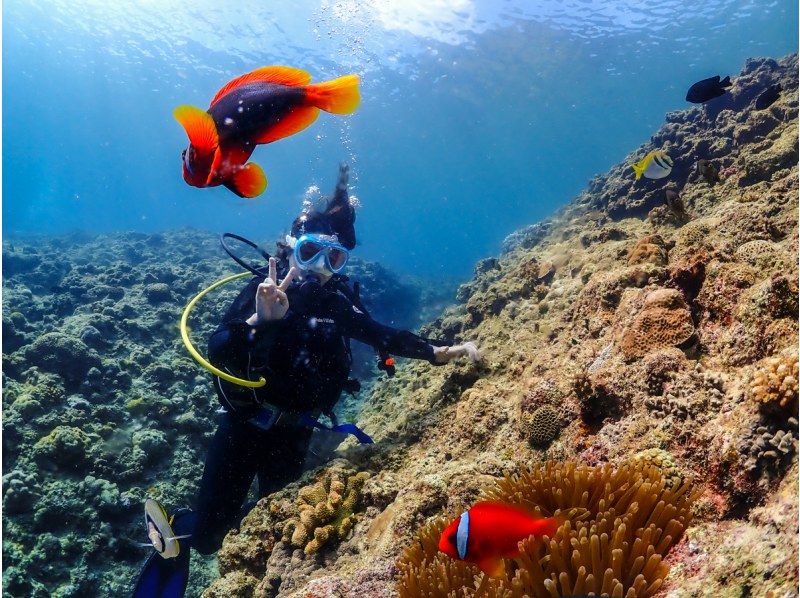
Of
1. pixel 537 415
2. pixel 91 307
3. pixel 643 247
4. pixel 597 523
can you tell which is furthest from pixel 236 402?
pixel 91 307

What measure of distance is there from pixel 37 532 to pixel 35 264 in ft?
39.9

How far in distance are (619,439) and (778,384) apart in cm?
103

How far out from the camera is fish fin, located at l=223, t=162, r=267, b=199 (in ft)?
5.37

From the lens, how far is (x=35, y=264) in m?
14.5

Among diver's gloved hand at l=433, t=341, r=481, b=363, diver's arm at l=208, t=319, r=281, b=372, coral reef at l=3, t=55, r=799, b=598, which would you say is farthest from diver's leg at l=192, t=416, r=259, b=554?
diver's gloved hand at l=433, t=341, r=481, b=363

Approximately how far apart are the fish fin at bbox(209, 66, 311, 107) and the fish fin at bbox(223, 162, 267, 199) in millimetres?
307

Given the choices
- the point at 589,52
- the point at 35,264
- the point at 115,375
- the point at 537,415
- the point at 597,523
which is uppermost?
the point at 589,52

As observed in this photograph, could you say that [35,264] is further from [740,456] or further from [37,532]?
[740,456]

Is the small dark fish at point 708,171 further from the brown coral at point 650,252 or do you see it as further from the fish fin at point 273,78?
the fish fin at point 273,78

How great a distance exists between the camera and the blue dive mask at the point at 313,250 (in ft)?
16.1

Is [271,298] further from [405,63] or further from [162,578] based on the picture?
[405,63]

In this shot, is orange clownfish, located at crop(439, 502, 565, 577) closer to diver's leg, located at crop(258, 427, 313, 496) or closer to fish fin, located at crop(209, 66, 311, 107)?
fish fin, located at crop(209, 66, 311, 107)

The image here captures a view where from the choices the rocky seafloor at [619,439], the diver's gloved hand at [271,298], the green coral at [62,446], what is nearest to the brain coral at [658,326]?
the rocky seafloor at [619,439]

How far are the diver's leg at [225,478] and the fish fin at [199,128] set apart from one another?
3.81 metres
